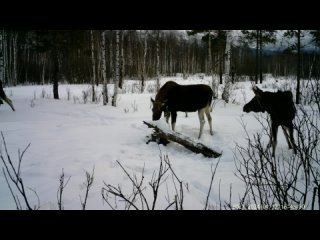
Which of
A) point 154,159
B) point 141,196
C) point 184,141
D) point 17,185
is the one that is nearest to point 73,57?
point 184,141

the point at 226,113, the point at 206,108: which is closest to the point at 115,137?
the point at 206,108

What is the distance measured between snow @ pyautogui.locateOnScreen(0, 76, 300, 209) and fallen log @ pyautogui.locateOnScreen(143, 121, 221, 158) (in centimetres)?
11

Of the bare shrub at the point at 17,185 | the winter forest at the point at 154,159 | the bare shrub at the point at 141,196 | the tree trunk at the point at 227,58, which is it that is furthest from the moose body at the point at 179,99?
the tree trunk at the point at 227,58

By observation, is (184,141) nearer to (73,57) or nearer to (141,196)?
(141,196)

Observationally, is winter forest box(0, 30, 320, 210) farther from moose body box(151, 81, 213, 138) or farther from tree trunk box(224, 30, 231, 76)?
tree trunk box(224, 30, 231, 76)

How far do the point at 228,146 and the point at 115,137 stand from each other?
9.56ft

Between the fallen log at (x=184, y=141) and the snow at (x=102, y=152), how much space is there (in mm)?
106

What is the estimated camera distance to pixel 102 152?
6020 millimetres

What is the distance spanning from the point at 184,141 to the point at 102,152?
1787 millimetres

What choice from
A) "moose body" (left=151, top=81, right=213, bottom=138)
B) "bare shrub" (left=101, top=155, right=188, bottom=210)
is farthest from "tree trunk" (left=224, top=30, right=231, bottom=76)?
"bare shrub" (left=101, top=155, right=188, bottom=210)

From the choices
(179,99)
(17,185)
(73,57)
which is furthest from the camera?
(73,57)

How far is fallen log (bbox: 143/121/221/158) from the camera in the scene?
572 centimetres
